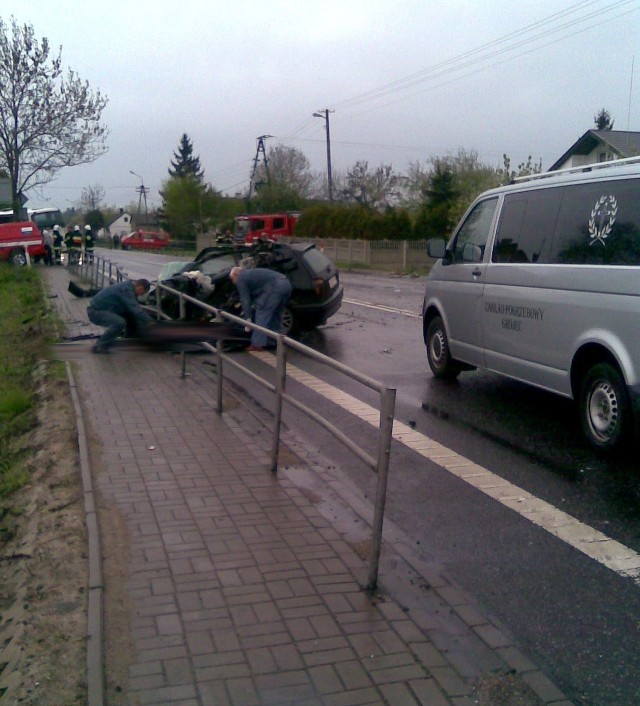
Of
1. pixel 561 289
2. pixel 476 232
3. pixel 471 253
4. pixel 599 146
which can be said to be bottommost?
pixel 561 289

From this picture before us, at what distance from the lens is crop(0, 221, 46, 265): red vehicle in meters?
33.6

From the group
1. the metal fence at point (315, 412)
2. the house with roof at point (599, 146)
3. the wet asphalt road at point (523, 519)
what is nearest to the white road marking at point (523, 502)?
the wet asphalt road at point (523, 519)

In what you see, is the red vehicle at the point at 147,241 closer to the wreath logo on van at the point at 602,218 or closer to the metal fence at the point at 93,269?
the metal fence at the point at 93,269

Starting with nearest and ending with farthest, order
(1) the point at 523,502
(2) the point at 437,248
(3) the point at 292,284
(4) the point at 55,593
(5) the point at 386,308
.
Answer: (4) the point at 55,593 < (1) the point at 523,502 < (2) the point at 437,248 < (3) the point at 292,284 < (5) the point at 386,308

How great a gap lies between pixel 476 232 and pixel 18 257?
28030mm

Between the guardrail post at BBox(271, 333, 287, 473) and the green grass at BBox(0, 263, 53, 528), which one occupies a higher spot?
the guardrail post at BBox(271, 333, 287, 473)

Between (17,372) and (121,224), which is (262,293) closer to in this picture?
(17,372)

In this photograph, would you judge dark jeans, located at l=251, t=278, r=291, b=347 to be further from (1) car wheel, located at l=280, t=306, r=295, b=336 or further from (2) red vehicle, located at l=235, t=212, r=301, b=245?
(2) red vehicle, located at l=235, t=212, r=301, b=245

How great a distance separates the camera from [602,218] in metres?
7.04

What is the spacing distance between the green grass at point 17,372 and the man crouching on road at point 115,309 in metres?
0.93

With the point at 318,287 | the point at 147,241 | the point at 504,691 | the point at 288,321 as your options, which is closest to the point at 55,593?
the point at 504,691

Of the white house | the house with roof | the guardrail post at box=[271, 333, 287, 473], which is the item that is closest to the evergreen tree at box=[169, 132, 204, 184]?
the white house

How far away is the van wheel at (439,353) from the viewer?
1023cm

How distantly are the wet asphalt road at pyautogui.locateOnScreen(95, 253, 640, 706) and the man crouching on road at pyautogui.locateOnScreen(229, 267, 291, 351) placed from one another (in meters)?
2.22
